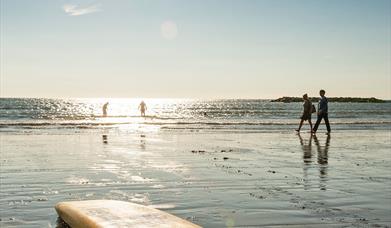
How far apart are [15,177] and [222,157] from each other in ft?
20.5

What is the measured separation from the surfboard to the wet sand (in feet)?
1.22

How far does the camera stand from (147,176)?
1040cm

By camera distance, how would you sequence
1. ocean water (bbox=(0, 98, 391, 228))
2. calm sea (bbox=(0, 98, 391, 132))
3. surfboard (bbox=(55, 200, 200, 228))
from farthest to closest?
calm sea (bbox=(0, 98, 391, 132))
ocean water (bbox=(0, 98, 391, 228))
surfboard (bbox=(55, 200, 200, 228))

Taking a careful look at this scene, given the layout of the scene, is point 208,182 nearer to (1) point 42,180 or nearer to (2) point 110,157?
(1) point 42,180

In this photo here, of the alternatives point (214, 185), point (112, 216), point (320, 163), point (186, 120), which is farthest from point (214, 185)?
point (186, 120)

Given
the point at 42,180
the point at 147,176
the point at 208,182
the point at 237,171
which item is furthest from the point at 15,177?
the point at 237,171

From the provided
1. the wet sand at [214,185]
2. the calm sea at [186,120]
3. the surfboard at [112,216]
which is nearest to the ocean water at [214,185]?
the wet sand at [214,185]

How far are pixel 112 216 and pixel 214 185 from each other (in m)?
3.84

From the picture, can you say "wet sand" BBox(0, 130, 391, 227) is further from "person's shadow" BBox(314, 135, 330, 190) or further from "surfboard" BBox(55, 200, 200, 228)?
"surfboard" BBox(55, 200, 200, 228)

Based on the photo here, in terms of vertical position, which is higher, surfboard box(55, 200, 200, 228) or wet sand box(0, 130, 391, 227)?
surfboard box(55, 200, 200, 228)

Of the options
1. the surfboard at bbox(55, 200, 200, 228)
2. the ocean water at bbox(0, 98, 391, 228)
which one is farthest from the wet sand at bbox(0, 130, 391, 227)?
the surfboard at bbox(55, 200, 200, 228)

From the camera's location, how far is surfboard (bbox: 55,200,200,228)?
18.0ft

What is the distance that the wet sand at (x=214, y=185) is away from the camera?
688 centimetres

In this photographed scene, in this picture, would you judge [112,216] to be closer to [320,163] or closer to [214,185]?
[214,185]
